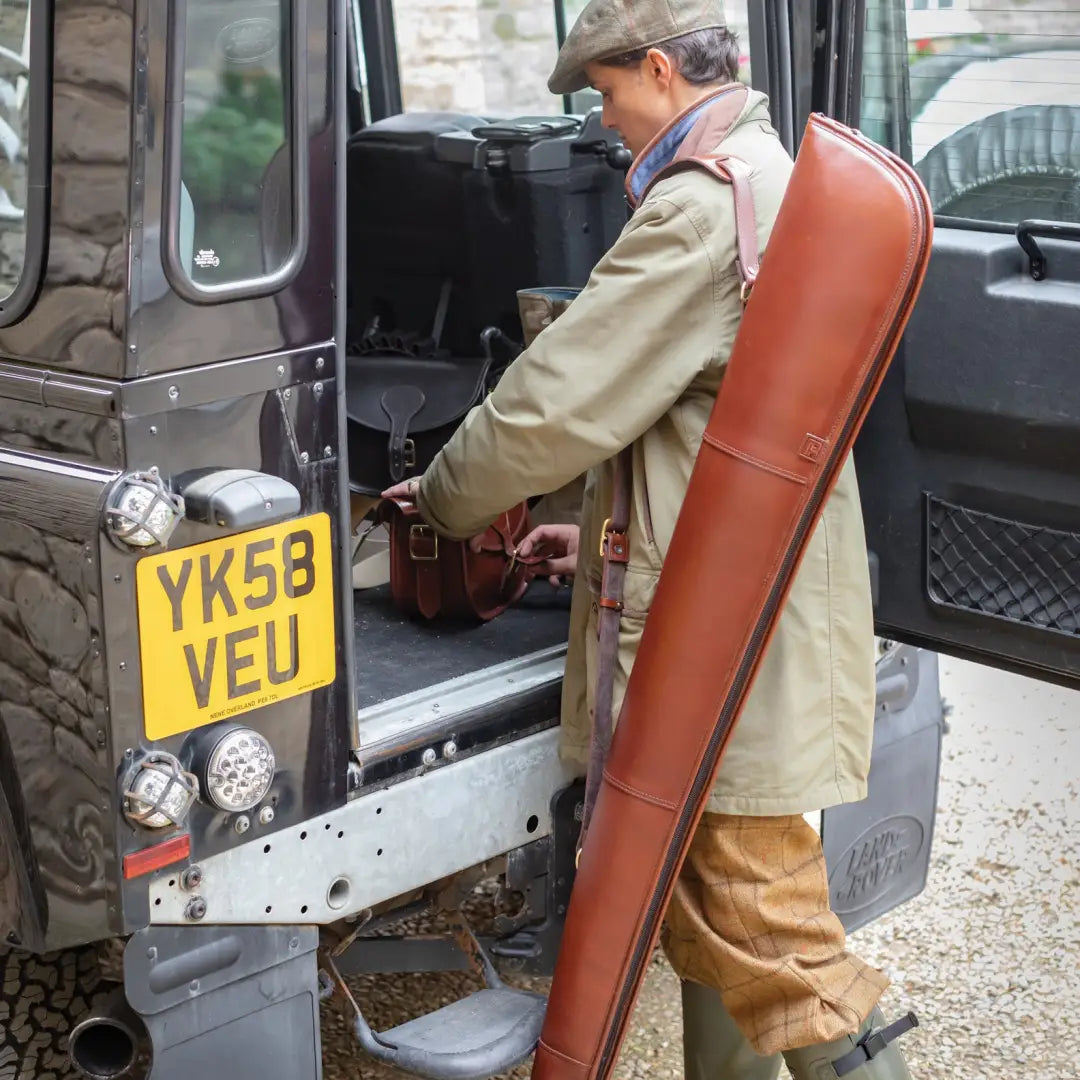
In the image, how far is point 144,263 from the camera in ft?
6.27

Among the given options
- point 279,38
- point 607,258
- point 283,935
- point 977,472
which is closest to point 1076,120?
point 977,472

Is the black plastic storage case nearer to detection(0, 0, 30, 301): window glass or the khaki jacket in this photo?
the khaki jacket

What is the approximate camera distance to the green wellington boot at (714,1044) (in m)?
2.78

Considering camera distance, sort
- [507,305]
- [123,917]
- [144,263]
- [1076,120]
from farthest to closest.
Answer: [507,305] → [1076,120] → [123,917] → [144,263]

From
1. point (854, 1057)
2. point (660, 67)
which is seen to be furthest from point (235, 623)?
point (854, 1057)

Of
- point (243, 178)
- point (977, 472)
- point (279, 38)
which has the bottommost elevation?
point (977, 472)

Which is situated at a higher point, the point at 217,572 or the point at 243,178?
the point at 243,178

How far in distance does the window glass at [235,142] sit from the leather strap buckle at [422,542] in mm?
858

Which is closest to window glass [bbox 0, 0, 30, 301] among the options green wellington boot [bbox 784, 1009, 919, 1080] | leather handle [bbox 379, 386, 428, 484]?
leather handle [bbox 379, 386, 428, 484]

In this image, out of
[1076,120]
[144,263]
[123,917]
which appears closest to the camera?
[144,263]

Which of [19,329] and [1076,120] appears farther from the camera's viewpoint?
[1076,120]

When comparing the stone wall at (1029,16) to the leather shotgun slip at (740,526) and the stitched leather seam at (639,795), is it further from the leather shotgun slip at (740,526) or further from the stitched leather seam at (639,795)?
the stitched leather seam at (639,795)

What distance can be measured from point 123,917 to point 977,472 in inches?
54.5

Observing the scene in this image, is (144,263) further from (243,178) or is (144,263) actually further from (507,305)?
(507,305)
